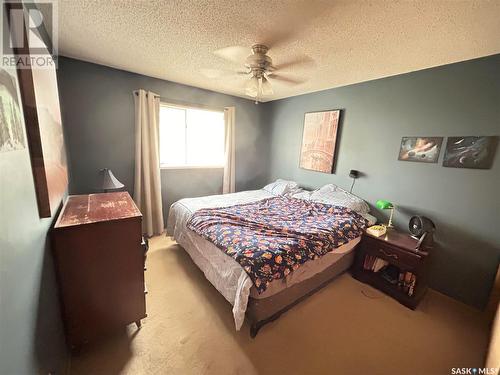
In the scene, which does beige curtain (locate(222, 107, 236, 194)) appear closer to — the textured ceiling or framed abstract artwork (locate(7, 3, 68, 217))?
the textured ceiling

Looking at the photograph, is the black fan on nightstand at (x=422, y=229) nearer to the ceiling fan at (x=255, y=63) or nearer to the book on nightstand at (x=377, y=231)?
the book on nightstand at (x=377, y=231)

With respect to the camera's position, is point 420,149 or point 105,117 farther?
point 105,117

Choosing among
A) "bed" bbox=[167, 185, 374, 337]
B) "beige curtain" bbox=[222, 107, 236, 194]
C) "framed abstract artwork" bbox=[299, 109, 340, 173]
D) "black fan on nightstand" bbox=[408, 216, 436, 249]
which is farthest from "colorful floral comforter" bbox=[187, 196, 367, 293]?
"beige curtain" bbox=[222, 107, 236, 194]

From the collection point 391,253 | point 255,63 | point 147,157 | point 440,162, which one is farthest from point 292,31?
point 147,157

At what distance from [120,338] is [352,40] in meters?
3.02

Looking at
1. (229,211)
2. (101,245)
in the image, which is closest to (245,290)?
(101,245)

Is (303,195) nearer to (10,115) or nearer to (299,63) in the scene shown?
(299,63)

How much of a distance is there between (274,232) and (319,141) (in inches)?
78.2

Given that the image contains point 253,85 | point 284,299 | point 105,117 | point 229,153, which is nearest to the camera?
point 284,299

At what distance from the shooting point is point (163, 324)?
1670mm

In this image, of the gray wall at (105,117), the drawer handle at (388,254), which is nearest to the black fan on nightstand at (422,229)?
the drawer handle at (388,254)

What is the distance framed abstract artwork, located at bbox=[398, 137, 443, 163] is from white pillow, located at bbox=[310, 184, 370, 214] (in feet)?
2.38

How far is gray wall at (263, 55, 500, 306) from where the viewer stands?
1.89 meters

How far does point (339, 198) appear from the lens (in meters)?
2.84
